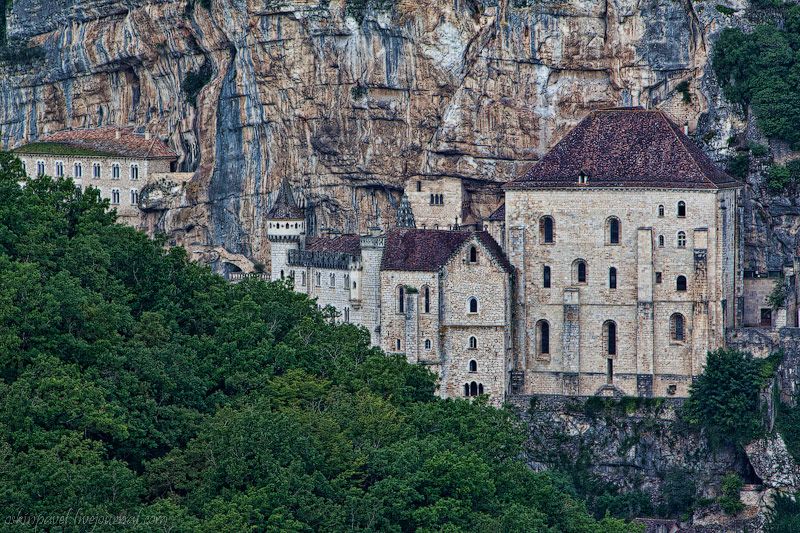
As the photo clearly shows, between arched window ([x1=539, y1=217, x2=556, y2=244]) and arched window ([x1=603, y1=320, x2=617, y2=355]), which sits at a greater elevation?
arched window ([x1=539, y1=217, x2=556, y2=244])

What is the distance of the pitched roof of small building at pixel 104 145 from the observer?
143625 millimetres

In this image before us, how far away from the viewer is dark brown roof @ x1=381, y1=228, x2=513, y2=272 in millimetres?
120812

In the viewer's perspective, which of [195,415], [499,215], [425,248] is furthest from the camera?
[499,215]

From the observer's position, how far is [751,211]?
127 m

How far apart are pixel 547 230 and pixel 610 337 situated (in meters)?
5.93

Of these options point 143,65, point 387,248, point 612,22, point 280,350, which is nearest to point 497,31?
point 612,22

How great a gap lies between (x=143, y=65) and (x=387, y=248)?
91.6 ft

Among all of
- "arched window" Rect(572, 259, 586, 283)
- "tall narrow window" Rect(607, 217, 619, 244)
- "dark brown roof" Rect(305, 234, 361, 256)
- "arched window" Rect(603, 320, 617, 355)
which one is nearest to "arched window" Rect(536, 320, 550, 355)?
"arched window" Rect(572, 259, 586, 283)

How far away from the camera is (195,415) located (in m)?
88.5

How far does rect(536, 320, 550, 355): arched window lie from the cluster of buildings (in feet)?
0.22

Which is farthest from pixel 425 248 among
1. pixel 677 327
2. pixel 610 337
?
pixel 677 327

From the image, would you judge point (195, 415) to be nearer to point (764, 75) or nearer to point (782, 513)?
point (782, 513)

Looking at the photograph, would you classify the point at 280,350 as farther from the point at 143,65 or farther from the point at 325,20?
the point at 143,65

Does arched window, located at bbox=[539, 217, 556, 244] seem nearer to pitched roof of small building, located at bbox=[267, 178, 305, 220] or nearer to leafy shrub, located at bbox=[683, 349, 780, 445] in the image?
leafy shrub, located at bbox=[683, 349, 780, 445]
